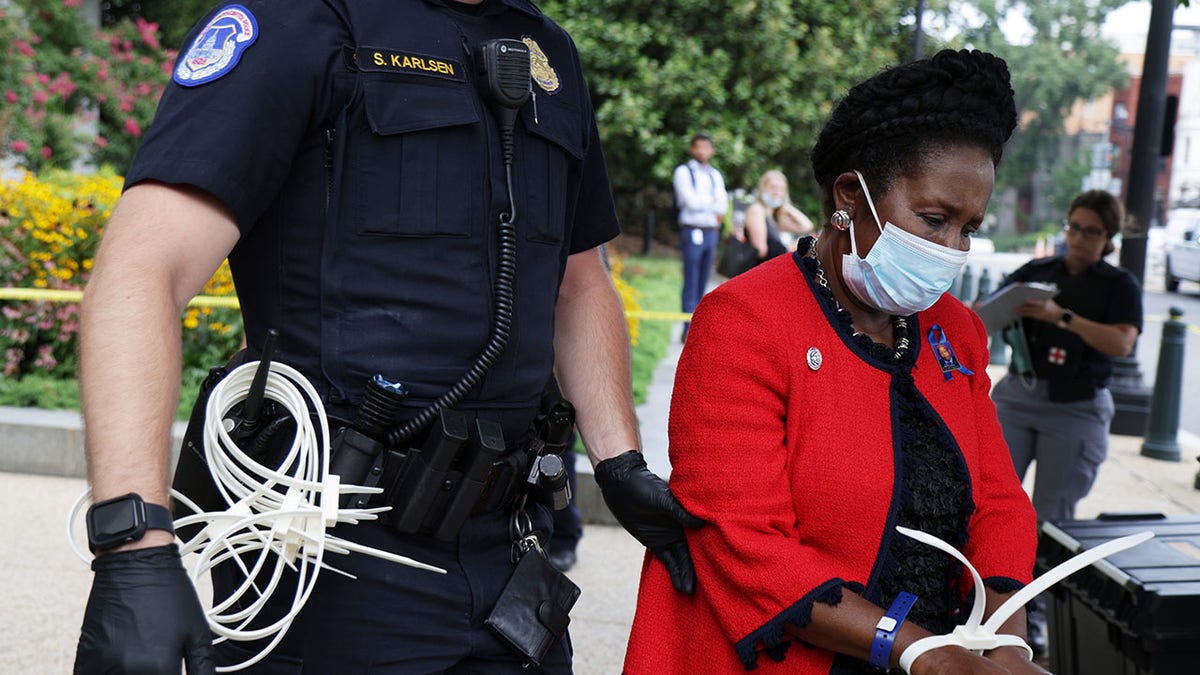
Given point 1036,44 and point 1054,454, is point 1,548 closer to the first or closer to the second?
point 1054,454

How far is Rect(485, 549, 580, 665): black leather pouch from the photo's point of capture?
2029mm

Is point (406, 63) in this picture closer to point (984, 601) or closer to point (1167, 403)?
point (984, 601)

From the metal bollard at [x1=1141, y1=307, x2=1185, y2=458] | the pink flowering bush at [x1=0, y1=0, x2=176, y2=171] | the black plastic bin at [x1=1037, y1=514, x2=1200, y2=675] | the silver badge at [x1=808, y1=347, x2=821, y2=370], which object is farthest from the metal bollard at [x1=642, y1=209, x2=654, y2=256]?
the silver badge at [x1=808, y1=347, x2=821, y2=370]

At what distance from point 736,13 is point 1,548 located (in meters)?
16.5

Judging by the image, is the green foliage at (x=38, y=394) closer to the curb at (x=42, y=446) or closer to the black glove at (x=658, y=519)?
the curb at (x=42, y=446)

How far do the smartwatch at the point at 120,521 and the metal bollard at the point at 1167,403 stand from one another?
8.06m

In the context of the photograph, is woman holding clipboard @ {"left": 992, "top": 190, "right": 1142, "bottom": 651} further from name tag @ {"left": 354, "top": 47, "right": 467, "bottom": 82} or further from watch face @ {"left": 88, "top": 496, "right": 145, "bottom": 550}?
watch face @ {"left": 88, "top": 496, "right": 145, "bottom": 550}

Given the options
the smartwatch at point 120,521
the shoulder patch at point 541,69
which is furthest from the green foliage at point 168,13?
the smartwatch at point 120,521

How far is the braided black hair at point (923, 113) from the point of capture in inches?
81.4

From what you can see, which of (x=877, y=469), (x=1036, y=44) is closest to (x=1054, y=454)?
(x=877, y=469)

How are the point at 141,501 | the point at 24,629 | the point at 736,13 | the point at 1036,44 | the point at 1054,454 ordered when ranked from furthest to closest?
the point at 1036,44
the point at 736,13
the point at 1054,454
the point at 24,629
the point at 141,501

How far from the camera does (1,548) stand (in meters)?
5.25

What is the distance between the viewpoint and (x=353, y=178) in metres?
1.89

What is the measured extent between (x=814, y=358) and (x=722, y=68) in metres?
18.6
